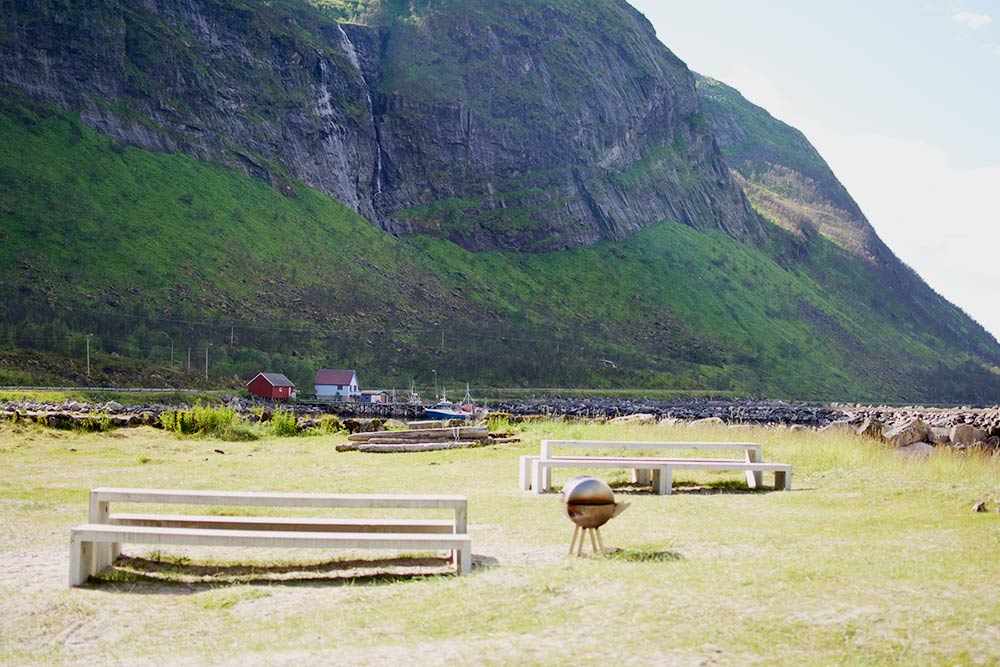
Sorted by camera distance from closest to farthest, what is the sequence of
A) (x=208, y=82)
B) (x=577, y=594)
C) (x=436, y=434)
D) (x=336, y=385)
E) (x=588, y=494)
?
1. (x=577, y=594)
2. (x=588, y=494)
3. (x=436, y=434)
4. (x=336, y=385)
5. (x=208, y=82)

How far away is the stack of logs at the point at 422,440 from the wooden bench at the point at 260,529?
48.2 ft

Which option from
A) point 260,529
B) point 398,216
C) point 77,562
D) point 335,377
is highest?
point 398,216

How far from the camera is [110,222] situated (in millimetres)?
99750

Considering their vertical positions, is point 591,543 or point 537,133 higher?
point 537,133

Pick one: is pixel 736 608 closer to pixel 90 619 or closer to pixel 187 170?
pixel 90 619

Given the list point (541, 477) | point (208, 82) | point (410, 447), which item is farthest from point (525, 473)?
point (208, 82)

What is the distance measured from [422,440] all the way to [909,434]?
12.3 m

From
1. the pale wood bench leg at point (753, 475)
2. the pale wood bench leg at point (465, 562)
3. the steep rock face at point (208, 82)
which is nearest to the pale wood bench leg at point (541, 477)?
the pale wood bench leg at point (753, 475)

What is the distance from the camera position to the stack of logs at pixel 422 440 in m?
26.0

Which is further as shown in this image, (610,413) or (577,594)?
(610,413)

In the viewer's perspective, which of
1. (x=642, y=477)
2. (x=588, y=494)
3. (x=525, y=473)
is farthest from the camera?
(x=642, y=477)

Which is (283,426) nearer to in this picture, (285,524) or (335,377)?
(285,524)

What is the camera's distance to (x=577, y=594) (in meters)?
8.55

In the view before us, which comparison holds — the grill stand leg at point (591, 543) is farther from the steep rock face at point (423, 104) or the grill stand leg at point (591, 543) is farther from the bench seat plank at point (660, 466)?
the steep rock face at point (423, 104)
